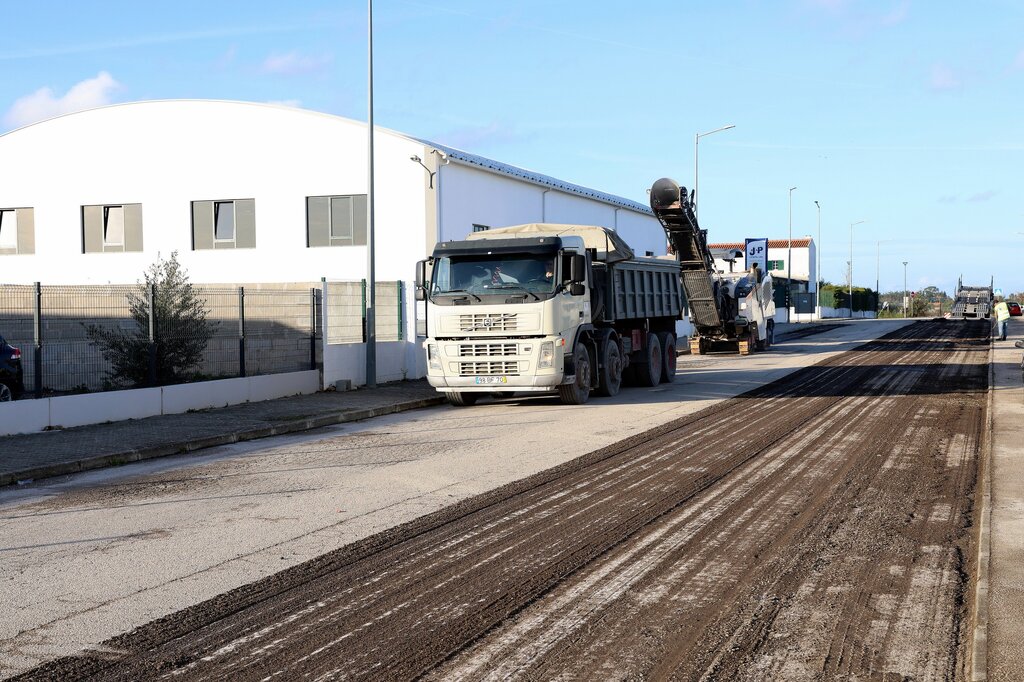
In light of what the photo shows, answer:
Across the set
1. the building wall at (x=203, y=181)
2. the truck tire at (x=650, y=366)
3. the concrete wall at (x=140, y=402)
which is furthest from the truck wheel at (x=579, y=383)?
the building wall at (x=203, y=181)

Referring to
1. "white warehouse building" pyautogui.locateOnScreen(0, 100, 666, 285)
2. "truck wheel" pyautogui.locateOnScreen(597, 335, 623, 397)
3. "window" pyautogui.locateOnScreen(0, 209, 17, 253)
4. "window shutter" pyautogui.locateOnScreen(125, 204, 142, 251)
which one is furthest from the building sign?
"window" pyautogui.locateOnScreen(0, 209, 17, 253)

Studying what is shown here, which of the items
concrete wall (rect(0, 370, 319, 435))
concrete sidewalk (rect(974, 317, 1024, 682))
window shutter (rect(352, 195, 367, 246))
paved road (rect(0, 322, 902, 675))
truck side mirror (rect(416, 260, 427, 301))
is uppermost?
window shutter (rect(352, 195, 367, 246))

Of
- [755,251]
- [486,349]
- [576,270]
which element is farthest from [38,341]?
[755,251]

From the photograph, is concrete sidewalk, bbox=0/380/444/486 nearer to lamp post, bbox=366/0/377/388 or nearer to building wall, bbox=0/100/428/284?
lamp post, bbox=366/0/377/388

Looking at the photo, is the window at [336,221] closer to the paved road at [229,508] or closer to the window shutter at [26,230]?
the window shutter at [26,230]

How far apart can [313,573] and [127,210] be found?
94.9 ft

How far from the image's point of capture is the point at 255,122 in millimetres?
31297

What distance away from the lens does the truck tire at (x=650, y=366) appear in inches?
883

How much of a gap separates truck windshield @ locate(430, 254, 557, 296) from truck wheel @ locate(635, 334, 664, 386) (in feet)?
17.7

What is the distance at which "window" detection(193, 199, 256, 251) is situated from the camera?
3161 cm

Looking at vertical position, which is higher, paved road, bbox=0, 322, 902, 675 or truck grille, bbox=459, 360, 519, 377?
truck grille, bbox=459, 360, 519, 377

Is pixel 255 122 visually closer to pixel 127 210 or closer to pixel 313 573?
pixel 127 210

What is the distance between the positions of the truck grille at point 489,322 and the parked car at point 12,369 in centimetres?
685

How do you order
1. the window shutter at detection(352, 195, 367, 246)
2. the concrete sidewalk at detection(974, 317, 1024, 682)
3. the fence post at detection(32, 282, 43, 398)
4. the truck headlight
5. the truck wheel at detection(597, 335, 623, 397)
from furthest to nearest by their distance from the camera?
the window shutter at detection(352, 195, 367, 246) → the truck wheel at detection(597, 335, 623, 397) → the truck headlight → the fence post at detection(32, 282, 43, 398) → the concrete sidewalk at detection(974, 317, 1024, 682)
